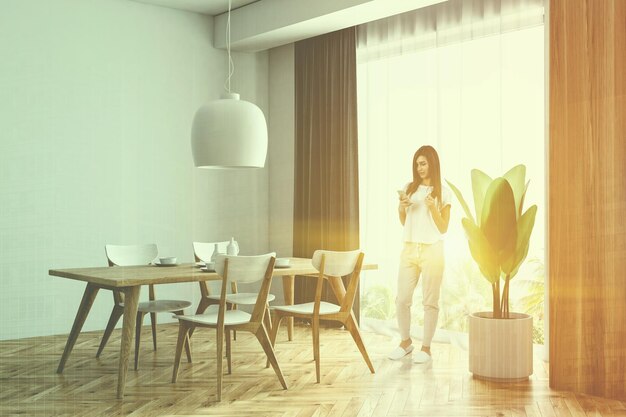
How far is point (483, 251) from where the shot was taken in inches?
160

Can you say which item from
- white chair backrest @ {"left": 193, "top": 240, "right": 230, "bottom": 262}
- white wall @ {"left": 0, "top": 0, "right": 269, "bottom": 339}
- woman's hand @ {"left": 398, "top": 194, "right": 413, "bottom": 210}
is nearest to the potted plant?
woman's hand @ {"left": 398, "top": 194, "right": 413, "bottom": 210}

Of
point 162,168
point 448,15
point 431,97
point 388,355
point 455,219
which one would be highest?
point 448,15

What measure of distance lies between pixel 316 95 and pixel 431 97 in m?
1.27

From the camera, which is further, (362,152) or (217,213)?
(217,213)

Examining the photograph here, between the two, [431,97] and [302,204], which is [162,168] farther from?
[431,97]

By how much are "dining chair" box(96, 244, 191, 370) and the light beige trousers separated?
142 cm

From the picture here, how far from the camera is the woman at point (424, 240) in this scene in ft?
14.6

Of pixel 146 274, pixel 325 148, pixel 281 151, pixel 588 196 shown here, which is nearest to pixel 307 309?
pixel 146 274

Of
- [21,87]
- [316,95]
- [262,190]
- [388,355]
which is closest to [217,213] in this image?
[262,190]

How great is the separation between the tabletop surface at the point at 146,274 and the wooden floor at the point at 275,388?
60 cm

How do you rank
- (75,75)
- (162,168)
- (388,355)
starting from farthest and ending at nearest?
(162,168)
(75,75)
(388,355)

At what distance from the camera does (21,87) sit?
525cm

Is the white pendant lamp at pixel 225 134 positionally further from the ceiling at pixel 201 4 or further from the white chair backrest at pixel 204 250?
the ceiling at pixel 201 4

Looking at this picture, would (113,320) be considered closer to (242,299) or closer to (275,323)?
(242,299)
